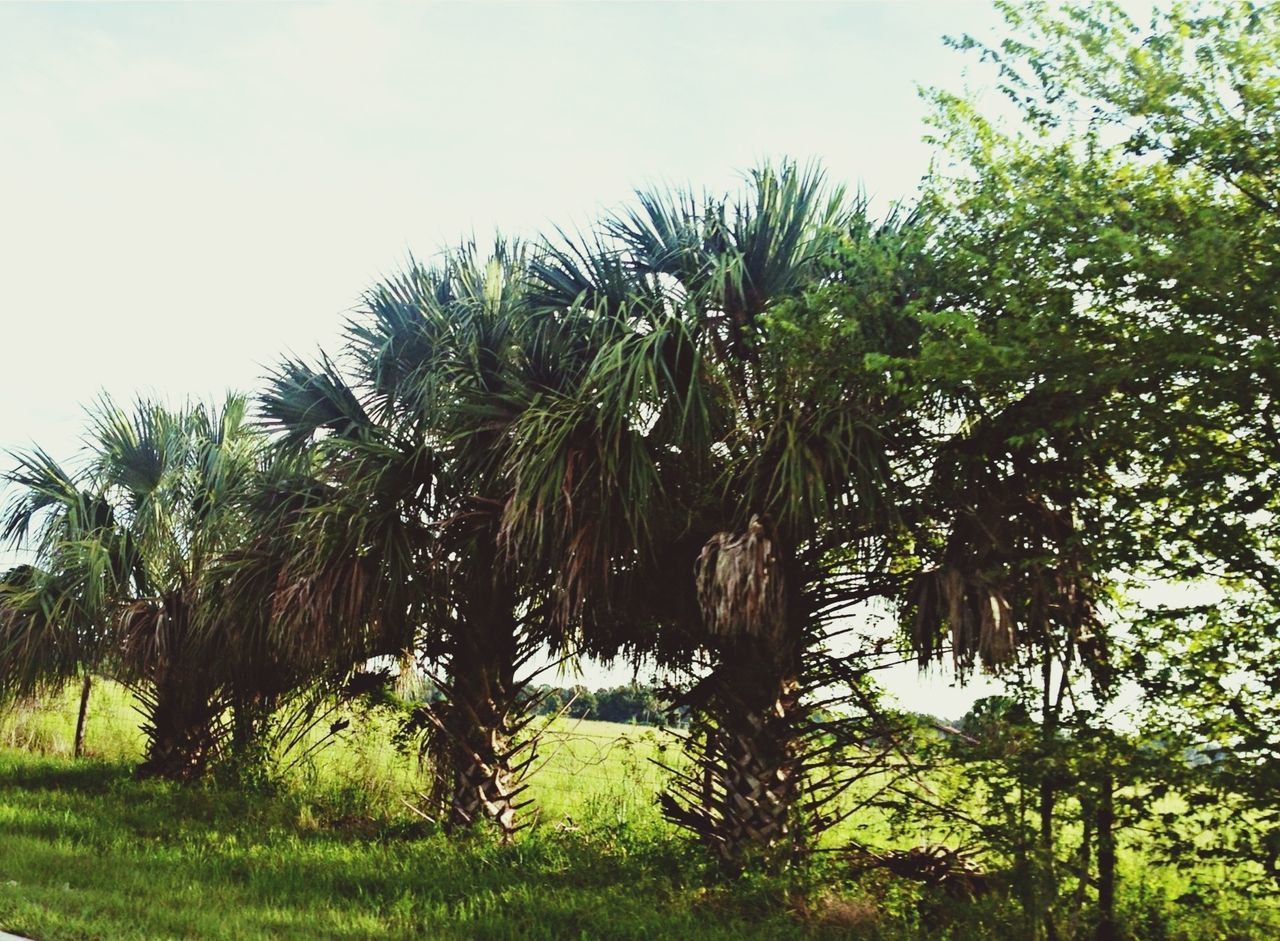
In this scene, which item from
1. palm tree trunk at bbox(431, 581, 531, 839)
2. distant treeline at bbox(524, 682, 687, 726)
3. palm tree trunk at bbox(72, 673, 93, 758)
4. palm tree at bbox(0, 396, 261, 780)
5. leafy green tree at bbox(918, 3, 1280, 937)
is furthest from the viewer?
palm tree trunk at bbox(72, 673, 93, 758)

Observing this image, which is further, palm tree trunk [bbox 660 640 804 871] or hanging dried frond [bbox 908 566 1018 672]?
palm tree trunk [bbox 660 640 804 871]

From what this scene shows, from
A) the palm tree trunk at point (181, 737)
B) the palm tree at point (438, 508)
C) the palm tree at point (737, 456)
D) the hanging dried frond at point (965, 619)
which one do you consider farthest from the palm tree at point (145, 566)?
the hanging dried frond at point (965, 619)

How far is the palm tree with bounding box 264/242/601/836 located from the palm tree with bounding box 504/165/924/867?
85cm

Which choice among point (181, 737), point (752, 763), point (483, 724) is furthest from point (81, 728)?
point (752, 763)

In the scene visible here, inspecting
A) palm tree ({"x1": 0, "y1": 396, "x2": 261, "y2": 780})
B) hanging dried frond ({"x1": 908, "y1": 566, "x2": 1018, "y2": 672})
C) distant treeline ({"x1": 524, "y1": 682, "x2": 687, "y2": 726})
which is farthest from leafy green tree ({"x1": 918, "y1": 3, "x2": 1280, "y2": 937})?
palm tree ({"x1": 0, "y1": 396, "x2": 261, "y2": 780})

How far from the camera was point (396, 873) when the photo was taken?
8992 mm

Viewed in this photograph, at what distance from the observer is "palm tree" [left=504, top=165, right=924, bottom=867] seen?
7984mm

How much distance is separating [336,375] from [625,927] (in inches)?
258

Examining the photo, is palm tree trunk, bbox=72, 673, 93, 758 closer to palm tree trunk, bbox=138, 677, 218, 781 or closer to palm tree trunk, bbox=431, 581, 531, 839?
palm tree trunk, bbox=138, 677, 218, 781

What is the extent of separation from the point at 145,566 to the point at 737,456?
9449mm

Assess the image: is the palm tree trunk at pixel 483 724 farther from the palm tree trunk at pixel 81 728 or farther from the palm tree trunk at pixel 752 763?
the palm tree trunk at pixel 81 728

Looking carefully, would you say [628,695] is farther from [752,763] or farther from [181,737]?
[181,737]

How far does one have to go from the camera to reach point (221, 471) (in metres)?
14.7

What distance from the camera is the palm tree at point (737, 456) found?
26.2 feet
